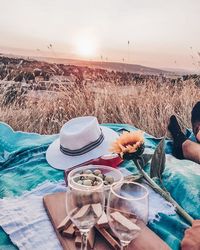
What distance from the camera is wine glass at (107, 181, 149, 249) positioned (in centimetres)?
103

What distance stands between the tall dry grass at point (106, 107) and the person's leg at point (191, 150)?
0.81 m

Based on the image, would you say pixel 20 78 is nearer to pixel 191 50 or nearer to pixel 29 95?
pixel 29 95

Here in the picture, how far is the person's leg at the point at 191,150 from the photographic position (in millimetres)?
2191

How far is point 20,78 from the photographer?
308cm

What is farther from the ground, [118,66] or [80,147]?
[118,66]

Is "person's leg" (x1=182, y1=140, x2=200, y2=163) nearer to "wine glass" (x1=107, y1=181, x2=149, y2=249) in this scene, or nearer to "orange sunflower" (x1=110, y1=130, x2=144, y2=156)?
"orange sunflower" (x1=110, y1=130, x2=144, y2=156)

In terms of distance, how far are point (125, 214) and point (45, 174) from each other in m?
1.03

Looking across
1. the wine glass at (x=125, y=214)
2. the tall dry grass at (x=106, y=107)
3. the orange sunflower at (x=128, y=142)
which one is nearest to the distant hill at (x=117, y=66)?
the tall dry grass at (x=106, y=107)

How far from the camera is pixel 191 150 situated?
87.4 inches

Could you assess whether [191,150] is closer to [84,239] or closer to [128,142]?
[128,142]

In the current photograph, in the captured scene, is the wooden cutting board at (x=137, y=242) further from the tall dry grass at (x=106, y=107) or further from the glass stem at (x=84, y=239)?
the tall dry grass at (x=106, y=107)

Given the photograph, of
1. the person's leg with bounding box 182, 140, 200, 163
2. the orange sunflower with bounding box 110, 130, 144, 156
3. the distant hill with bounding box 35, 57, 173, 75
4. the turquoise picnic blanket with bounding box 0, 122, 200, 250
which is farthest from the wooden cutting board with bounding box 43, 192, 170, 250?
the distant hill with bounding box 35, 57, 173, 75

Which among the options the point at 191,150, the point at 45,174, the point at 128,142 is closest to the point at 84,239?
the point at 128,142

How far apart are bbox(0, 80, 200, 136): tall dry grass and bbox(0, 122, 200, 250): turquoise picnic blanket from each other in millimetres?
484
